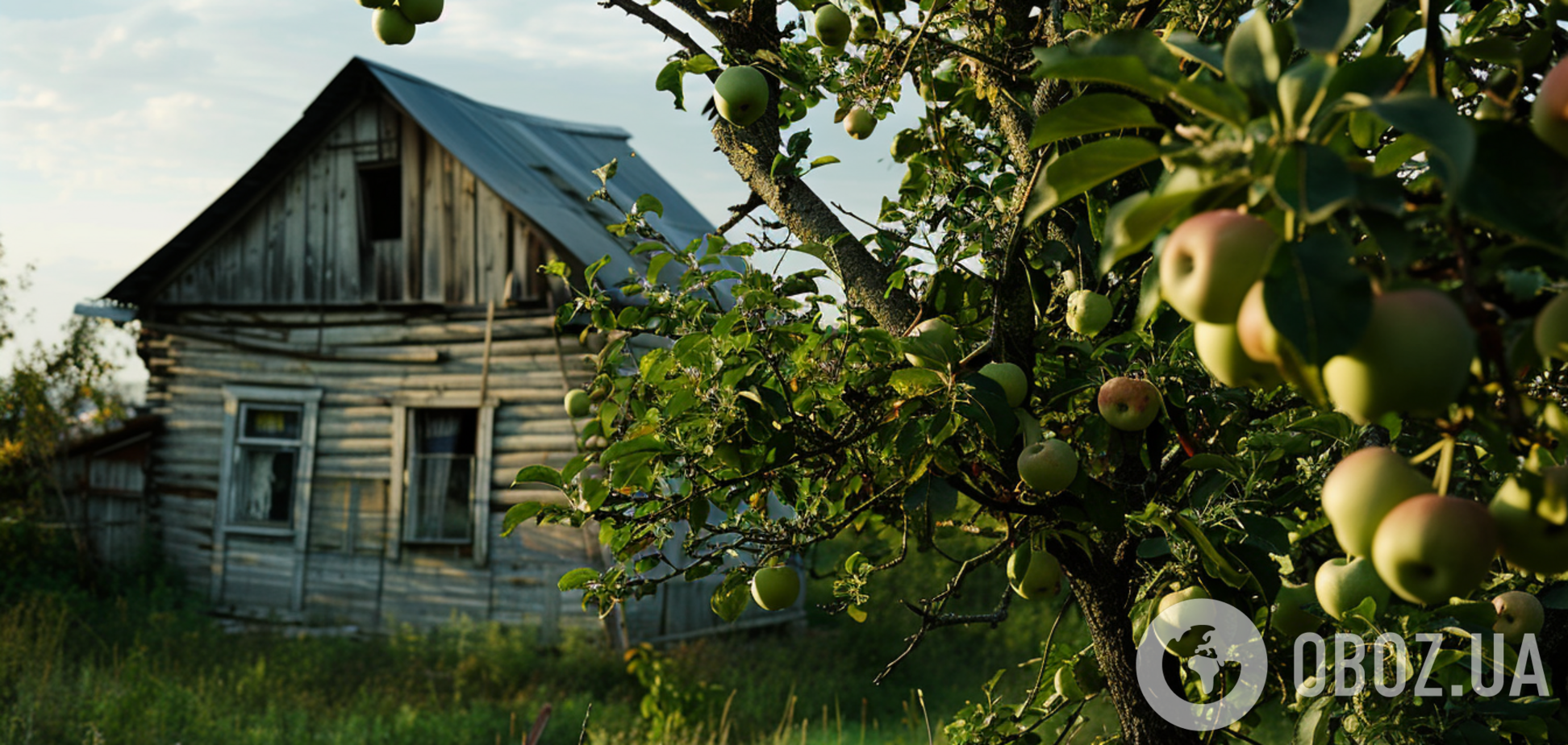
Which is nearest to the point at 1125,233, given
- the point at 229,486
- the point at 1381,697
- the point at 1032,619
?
the point at 1381,697

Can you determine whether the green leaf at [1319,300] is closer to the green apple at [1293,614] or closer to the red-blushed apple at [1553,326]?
the red-blushed apple at [1553,326]

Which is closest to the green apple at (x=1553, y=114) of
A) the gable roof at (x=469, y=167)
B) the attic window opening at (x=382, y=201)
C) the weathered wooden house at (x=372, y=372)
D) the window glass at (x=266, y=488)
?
the gable roof at (x=469, y=167)

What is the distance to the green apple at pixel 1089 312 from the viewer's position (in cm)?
177

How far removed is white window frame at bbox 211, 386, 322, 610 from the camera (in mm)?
9500

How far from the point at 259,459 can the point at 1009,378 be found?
9.95 metres

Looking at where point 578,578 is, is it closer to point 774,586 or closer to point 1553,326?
point 774,586

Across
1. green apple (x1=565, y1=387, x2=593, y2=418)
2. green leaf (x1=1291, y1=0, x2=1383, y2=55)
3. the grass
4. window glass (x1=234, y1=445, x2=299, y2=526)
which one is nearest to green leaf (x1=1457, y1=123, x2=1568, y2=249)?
green leaf (x1=1291, y1=0, x2=1383, y2=55)

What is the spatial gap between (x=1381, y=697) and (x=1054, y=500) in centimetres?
63

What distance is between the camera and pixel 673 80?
2016 millimetres

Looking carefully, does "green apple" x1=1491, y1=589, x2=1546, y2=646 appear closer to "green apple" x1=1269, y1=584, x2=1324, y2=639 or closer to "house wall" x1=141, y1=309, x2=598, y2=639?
"green apple" x1=1269, y1=584, x2=1324, y2=639

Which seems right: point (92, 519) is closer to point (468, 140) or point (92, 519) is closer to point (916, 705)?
point (468, 140)

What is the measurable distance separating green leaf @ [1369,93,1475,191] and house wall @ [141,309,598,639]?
815 centimetres

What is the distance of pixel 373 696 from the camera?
283 inches

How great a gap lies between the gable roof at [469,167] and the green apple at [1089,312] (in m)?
6.42
